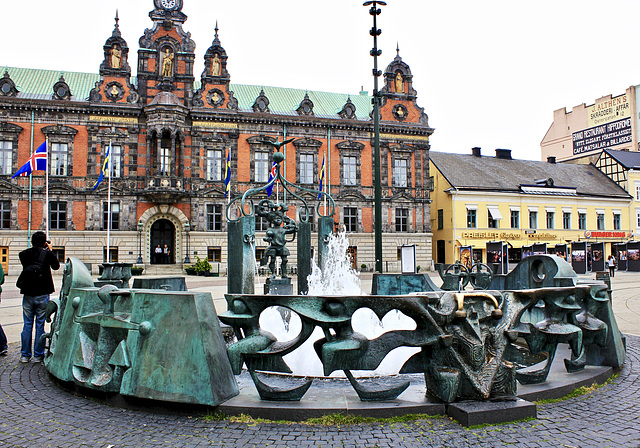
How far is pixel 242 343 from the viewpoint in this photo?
185 inches

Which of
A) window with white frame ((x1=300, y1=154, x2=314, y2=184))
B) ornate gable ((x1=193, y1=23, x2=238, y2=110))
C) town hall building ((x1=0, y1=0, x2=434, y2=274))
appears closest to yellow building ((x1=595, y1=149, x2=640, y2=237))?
town hall building ((x1=0, y1=0, x2=434, y2=274))

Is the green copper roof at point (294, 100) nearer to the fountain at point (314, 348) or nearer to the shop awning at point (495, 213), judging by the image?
the shop awning at point (495, 213)

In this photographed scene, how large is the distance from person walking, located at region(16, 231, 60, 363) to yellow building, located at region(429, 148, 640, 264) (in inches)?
1384

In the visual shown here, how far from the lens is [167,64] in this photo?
34.6 meters

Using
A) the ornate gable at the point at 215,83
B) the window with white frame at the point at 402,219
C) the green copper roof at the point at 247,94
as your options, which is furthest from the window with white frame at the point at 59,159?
the window with white frame at the point at 402,219

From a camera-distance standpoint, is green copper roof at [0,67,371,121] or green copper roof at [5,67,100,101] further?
green copper roof at [0,67,371,121]

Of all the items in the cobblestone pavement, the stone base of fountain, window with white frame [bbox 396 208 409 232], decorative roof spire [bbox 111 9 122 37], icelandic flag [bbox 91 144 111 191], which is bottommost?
the cobblestone pavement

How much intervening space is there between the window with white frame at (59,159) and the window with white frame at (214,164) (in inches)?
380

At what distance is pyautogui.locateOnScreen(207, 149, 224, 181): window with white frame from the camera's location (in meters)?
35.1

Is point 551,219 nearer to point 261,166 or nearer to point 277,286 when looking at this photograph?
point 261,166

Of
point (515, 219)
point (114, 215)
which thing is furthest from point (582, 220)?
point (114, 215)

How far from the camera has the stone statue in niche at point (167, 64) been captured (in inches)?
1361

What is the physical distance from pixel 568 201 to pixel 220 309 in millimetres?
40045

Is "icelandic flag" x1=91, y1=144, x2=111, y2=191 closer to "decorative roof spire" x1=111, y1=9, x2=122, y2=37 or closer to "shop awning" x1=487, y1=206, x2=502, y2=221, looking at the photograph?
"decorative roof spire" x1=111, y1=9, x2=122, y2=37
